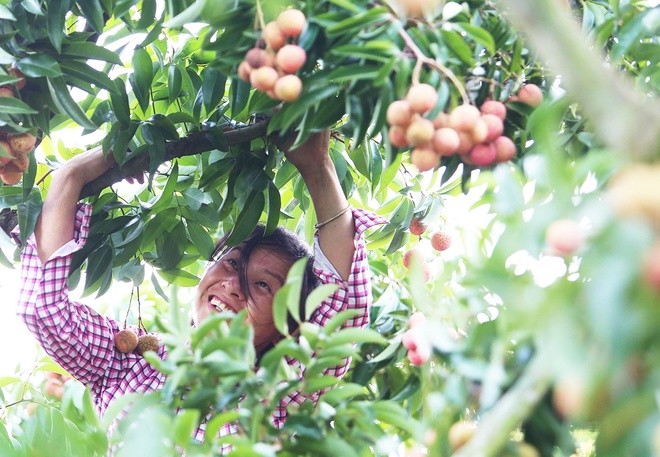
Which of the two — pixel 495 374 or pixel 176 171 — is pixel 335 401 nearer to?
pixel 495 374

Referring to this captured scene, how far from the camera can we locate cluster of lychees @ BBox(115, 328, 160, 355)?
5.71 ft

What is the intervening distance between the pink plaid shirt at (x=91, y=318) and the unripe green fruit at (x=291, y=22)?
0.59 m

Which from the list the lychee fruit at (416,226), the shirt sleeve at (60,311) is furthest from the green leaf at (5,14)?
the lychee fruit at (416,226)

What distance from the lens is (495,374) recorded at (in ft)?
2.27

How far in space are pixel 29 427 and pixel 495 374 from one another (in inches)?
23.6

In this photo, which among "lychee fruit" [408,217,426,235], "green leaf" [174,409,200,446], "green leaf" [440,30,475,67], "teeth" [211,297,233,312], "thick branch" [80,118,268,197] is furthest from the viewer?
"lychee fruit" [408,217,426,235]

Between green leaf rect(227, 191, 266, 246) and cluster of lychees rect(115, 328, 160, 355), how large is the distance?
1.02ft

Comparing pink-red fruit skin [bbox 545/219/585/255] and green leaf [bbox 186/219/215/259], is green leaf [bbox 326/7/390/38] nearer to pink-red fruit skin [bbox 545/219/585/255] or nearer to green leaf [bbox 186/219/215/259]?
pink-red fruit skin [bbox 545/219/585/255]

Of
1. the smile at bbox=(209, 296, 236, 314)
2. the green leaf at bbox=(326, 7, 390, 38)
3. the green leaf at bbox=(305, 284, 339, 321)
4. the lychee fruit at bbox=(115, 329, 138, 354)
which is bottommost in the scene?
the lychee fruit at bbox=(115, 329, 138, 354)

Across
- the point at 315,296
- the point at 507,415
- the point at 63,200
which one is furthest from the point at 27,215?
the point at 507,415

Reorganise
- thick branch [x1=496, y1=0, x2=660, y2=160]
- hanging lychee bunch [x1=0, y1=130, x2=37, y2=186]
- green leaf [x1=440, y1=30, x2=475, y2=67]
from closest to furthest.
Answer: thick branch [x1=496, y1=0, x2=660, y2=160] → green leaf [x1=440, y1=30, x2=475, y2=67] → hanging lychee bunch [x1=0, y1=130, x2=37, y2=186]

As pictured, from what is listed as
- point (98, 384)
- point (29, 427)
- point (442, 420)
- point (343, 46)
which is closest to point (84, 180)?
point (98, 384)

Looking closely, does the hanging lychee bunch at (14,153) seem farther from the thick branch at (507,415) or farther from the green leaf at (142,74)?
the thick branch at (507,415)

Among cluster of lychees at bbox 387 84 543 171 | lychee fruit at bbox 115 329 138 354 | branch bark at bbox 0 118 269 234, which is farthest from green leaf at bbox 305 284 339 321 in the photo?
lychee fruit at bbox 115 329 138 354
